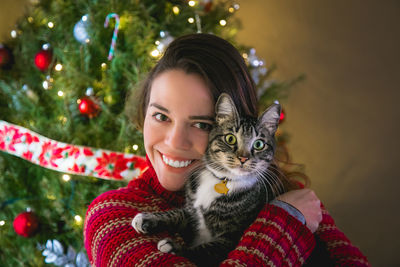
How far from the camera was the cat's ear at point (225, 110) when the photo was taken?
744 millimetres

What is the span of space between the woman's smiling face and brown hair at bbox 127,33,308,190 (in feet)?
0.07

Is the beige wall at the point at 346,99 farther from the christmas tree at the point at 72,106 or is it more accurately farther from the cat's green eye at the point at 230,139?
the cat's green eye at the point at 230,139

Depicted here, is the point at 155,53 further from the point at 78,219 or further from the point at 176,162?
the point at 78,219

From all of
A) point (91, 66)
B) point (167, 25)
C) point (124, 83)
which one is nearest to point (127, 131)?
point (124, 83)

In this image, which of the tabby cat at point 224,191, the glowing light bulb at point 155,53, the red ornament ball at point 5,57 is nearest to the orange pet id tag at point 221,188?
the tabby cat at point 224,191

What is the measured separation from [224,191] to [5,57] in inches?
56.9

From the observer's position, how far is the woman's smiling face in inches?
30.8

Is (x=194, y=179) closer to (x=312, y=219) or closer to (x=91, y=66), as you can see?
(x=312, y=219)

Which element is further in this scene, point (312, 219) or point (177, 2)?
point (177, 2)

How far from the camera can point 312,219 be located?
812mm

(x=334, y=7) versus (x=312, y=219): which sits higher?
(x=334, y=7)

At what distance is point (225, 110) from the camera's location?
76 centimetres

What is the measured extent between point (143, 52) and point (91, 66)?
0.25 m

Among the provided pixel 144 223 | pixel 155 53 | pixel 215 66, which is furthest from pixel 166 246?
pixel 155 53
